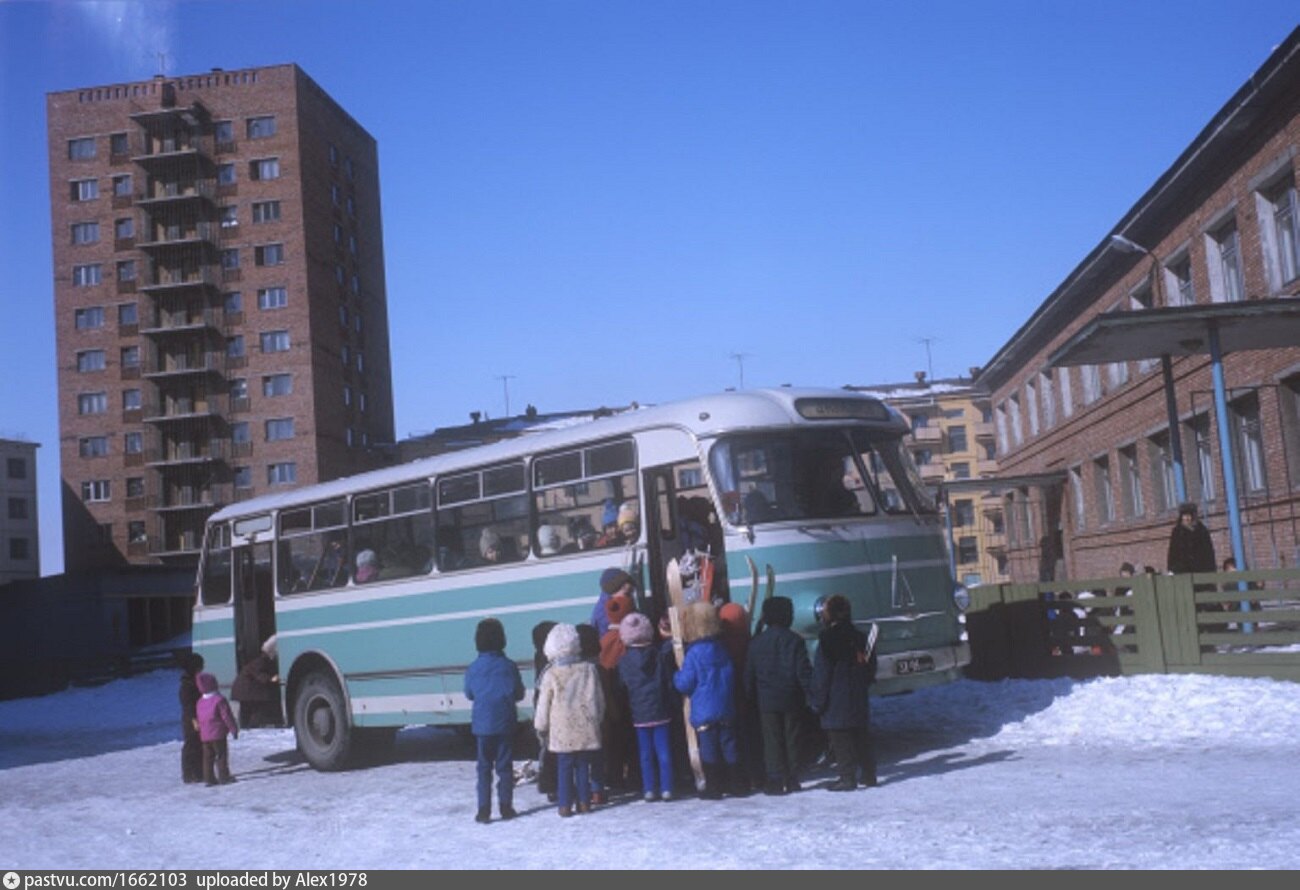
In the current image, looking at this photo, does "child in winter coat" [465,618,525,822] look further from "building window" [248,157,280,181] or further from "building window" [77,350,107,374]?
"building window" [77,350,107,374]

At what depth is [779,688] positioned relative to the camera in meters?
10.5

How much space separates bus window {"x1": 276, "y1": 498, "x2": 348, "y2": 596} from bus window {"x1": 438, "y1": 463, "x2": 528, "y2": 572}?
1791mm

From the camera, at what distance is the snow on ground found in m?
7.97

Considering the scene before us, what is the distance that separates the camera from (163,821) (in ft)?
38.7

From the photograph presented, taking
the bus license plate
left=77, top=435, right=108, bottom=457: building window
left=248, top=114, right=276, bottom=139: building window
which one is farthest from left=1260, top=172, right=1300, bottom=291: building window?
left=77, top=435, right=108, bottom=457: building window

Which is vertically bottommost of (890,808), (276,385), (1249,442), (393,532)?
(890,808)

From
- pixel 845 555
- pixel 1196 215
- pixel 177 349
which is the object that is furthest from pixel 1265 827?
pixel 177 349

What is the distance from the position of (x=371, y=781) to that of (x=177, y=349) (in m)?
56.5

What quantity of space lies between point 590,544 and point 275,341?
181ft

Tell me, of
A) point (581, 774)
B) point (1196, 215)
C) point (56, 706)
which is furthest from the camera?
point (56, 706)

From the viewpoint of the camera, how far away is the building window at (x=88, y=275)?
6638 centimetres

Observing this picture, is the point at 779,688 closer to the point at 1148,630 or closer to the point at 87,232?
the point at 1148,630

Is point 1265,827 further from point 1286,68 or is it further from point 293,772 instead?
point 1286,68

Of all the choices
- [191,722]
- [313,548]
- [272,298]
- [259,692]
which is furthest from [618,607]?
[272,298]
